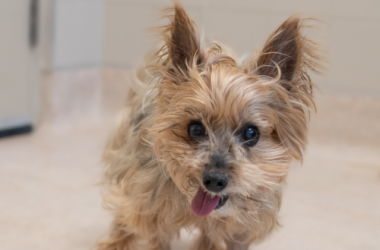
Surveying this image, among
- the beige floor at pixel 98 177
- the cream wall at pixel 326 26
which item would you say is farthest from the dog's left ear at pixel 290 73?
the cream wall at pixel 326 26

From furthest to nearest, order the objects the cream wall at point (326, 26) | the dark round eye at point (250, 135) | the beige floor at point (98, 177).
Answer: the cream wall at point (326, 26), the beige floor at point (98, 177), the dark round eye at point (250, 135)

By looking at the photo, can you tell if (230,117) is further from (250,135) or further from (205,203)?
(205,203)

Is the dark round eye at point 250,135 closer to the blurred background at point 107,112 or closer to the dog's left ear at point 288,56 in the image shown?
the dog's left ear at point 288,56

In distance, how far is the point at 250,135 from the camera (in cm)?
132

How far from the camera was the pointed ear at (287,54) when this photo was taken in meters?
1.33

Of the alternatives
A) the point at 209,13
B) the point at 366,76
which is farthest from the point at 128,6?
the point at 366,76

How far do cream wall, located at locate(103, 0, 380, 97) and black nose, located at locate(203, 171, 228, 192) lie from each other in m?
1.56

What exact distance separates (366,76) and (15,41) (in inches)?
79.8

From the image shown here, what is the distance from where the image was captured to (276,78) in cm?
133

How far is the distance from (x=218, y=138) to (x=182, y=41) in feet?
0.99

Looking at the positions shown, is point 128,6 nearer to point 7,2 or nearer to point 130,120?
point 7,2

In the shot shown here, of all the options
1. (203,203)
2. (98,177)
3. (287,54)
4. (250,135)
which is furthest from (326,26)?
(203,203)

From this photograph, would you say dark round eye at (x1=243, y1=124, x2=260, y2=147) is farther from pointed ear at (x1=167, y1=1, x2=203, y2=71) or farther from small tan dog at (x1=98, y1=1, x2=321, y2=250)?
pointed ear at (x1=167, y1=1, x2=203, y2=71)

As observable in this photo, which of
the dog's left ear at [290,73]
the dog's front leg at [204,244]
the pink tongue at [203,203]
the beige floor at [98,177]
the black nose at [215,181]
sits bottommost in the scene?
the beige floor at [98,177]
